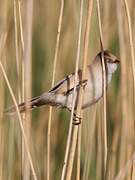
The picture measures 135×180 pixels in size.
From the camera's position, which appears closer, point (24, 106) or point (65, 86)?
point (24, 106)

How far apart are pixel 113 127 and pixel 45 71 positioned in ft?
1.39

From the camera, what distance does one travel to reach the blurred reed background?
1639 millimetres

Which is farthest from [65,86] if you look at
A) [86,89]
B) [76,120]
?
[76,120]

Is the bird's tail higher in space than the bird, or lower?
lower

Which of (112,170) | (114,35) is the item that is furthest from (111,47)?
(112,170)

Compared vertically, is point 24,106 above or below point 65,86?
below

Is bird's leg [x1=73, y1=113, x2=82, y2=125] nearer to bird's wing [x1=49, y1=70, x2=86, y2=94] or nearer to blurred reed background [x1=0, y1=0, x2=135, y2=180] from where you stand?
blurred reed background [x1=0, y1=0, x2=135, y2=180]

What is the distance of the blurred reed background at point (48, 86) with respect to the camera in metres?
1.64

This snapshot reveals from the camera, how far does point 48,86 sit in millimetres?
2322

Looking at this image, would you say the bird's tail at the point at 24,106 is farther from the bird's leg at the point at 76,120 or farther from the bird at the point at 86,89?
the bird's leg at the point at 76,120

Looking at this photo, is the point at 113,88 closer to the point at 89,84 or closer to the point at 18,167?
the point at 89,84

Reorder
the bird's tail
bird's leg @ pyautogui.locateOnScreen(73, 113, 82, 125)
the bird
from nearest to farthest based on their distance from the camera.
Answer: the bird's tail
bird's leg @ pyautogui.locateOnScreen(73, 113, 82, 125)
the bird

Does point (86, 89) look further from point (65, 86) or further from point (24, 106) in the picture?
point (24, 106)

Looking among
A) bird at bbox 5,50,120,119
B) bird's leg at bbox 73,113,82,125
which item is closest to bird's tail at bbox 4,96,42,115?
bird at bbox 5,50,120,119
